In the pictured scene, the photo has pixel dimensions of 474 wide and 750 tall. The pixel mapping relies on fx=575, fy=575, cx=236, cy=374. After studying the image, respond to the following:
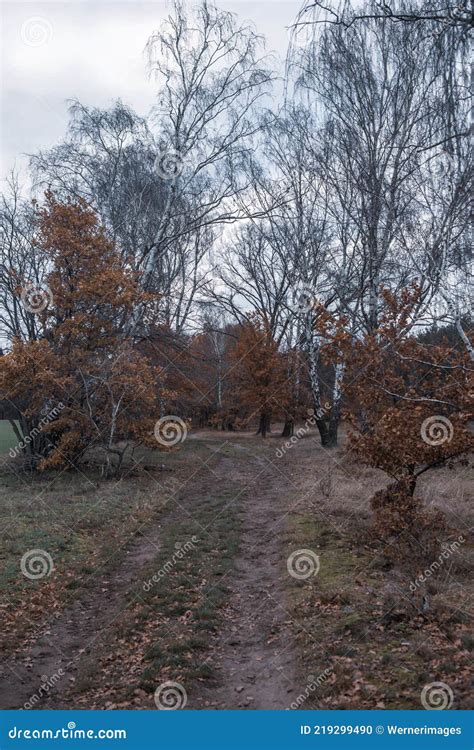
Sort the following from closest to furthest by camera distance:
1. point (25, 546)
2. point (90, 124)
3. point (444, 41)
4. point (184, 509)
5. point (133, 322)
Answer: point (444, 41), point (25, 546), point (184, 509), point (133, 322), point (90, 124)

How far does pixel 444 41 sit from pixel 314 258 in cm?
1771

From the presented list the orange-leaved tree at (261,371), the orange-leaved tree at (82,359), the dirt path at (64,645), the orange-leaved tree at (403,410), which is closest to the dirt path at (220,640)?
the dirt path at (64,645)

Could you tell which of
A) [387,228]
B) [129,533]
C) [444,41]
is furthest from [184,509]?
[444,41]

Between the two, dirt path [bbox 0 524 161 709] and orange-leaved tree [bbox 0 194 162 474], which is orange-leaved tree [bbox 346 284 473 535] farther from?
orange-leaved tree [bbox 0 194 162 474]

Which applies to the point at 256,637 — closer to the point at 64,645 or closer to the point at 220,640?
the point at 220,640

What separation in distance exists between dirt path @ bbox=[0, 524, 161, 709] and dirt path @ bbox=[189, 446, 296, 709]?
1.35 meters

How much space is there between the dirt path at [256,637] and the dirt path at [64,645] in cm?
135

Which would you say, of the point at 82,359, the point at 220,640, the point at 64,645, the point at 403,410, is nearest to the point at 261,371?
the point at 82,359

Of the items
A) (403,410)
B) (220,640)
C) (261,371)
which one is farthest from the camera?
(261,371)

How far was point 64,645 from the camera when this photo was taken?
6.08m

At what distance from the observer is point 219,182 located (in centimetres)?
2069

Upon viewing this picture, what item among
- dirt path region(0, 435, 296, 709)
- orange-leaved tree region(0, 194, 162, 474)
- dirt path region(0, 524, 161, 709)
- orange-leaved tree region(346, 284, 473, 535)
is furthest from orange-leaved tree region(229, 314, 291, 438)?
dirt path region(0, 524, 161, 709)

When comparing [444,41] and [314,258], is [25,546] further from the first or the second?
[314,258]

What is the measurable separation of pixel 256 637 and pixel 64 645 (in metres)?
2.03
